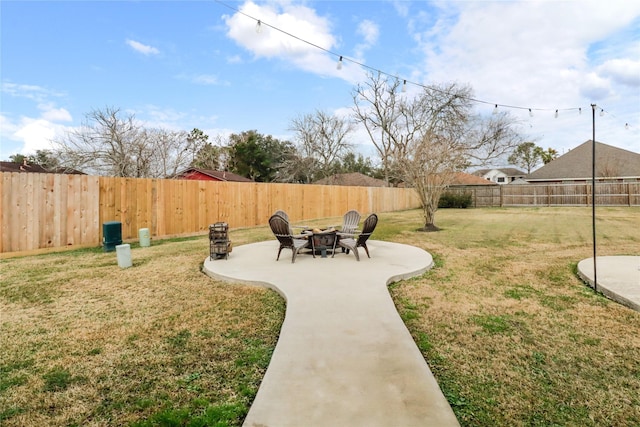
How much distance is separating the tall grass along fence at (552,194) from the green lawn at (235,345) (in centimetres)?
2148

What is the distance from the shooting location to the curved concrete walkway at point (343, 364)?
1.96 metres

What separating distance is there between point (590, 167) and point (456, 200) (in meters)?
12.1

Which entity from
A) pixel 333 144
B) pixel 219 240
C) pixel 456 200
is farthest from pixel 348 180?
pixel 219 240

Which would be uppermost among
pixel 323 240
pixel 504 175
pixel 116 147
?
pixel 504 175

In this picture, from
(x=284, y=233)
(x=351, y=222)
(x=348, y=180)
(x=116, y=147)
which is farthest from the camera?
(x=348, y=180)

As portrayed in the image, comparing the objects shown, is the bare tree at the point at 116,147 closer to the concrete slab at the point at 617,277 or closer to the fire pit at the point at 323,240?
the fire pit at the point at 323,240

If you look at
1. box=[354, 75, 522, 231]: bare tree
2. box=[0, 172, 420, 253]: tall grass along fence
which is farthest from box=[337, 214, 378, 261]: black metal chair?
box=[354, 75, 522, 231]: bare tree

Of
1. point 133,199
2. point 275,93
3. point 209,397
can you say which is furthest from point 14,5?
point 275,93

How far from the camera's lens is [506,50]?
37.6 feet

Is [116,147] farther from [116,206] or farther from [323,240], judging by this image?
[323,240]

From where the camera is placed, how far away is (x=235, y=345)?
9.98 ft

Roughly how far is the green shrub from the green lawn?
66.0 ft

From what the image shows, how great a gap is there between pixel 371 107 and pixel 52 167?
2522 cm

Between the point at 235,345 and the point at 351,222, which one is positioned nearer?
the point at 235,345
